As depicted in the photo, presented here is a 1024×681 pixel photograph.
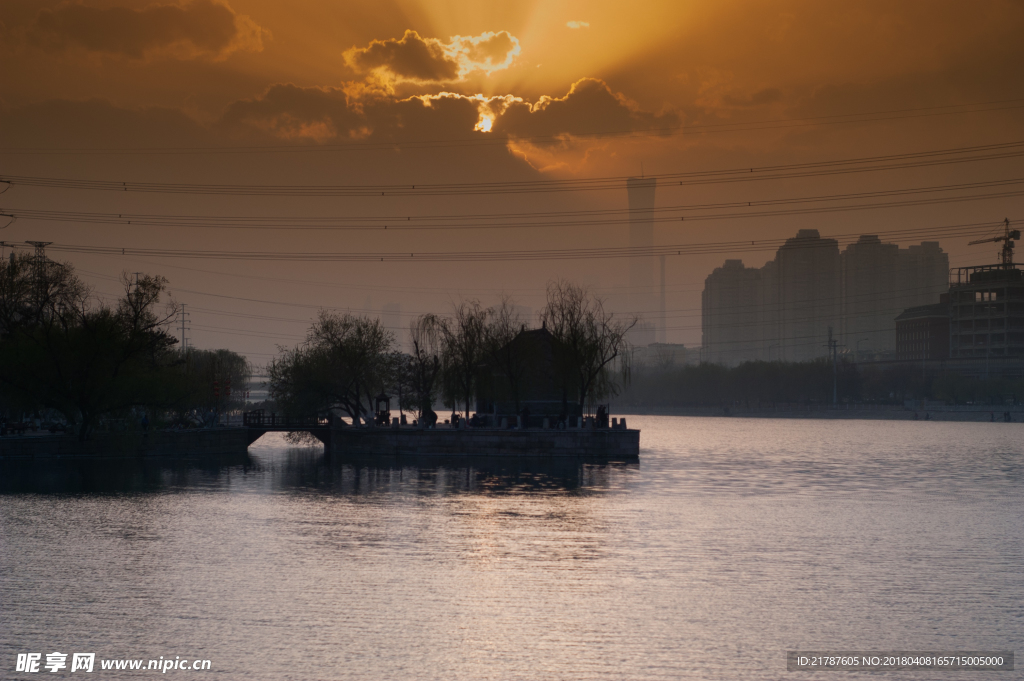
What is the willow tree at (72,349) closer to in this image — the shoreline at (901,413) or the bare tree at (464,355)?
the bare tree at (464,355)

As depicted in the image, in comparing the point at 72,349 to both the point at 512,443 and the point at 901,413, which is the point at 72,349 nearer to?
the point at 512,443

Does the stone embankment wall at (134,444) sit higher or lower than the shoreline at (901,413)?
lower

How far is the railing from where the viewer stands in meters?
75.1

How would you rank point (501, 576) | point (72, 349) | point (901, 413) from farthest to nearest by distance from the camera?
point (901, 413)
point (72, 349)
point (501, 576)

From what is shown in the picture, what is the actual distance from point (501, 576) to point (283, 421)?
5933 cm

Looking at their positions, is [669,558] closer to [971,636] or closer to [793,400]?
[971,636]

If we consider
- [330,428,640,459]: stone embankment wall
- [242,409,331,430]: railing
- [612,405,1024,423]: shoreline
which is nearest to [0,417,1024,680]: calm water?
[330,428,640,459]: stone embankment wall

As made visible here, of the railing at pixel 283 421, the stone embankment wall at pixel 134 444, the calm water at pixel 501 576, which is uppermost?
the railing at pixel 283 421

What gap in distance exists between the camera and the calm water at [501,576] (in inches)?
733

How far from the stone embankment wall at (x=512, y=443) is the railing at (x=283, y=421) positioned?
8.49 metres

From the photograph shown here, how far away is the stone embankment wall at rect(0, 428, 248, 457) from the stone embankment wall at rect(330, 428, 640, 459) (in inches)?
507

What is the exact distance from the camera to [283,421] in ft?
265

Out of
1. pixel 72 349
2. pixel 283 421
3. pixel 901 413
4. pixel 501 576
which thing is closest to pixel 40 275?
pixel 72 349

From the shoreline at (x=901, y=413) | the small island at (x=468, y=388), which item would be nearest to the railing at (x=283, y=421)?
the small island at (x=468, y=388)
